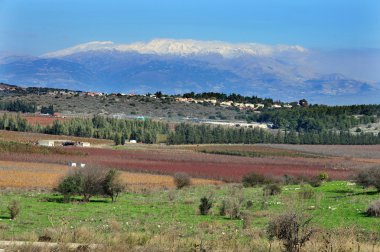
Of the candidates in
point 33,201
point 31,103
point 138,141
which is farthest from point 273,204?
point 31,103

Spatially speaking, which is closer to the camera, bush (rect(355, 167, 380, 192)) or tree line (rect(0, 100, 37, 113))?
bush (rect(355, 167, 380, 192))

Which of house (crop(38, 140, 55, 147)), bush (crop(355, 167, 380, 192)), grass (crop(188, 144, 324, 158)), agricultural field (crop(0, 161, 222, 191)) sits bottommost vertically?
agricultural field (crop(0, 161, 222, 191))

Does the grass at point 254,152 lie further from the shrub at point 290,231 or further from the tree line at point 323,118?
the shrub at point 290,231

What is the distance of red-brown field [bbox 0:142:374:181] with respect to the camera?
2421 inches

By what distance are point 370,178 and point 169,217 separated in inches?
535

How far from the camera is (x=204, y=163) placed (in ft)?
235

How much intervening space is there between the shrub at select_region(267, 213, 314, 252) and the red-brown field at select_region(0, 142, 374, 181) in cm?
3560

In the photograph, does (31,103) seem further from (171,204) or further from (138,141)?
(171,204)

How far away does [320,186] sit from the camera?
47.4m

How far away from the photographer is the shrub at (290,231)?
1780 cm

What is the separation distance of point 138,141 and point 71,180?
244 feet

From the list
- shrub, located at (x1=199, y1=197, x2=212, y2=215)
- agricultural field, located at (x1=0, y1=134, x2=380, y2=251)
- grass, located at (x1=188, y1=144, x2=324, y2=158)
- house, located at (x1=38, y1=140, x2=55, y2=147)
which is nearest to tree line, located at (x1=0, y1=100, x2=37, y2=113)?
house, located at (x1=38, y1=140, x2=55, y2=147)

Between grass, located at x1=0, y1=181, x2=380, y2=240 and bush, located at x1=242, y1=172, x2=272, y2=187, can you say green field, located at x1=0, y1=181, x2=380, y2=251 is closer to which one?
grass, located at x1=0, y1=181, x2=380, y2=240

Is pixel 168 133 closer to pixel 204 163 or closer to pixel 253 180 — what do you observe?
pixel 204 163
